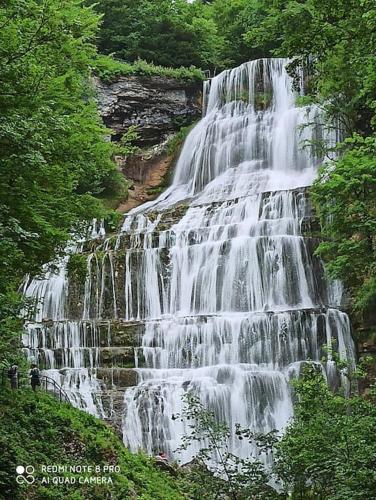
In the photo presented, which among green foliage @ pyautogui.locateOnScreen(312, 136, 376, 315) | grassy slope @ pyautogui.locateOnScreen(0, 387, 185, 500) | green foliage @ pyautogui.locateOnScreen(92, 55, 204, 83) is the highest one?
green foliage @ pyautogui.locateOnScreen(92, 55, 204, 83)

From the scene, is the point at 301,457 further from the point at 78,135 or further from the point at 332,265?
the point at 332,265

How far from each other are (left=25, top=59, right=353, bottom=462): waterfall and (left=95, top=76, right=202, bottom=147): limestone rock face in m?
6.72

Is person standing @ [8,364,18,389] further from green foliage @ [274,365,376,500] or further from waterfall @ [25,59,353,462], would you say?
green foliage @ [274,365,376,500]

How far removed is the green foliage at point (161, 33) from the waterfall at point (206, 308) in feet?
33.7

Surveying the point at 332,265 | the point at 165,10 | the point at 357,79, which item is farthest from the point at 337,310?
the point at 165,10

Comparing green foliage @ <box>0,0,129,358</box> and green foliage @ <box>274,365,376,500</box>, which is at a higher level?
green foliage @ <box>0,0,129,358</box>

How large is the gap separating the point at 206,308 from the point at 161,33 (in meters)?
20.8

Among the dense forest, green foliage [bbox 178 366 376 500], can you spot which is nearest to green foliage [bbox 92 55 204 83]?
the dense forest

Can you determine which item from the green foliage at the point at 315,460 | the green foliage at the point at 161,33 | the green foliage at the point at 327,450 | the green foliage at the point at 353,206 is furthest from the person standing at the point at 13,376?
the green foliage at the point at 161,33

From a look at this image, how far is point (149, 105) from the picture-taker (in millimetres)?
31797

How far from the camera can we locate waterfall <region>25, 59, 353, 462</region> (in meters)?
15.1

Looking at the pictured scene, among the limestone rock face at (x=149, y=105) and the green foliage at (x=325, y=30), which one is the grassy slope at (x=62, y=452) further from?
the limestone rock face at (x=149, y=105)

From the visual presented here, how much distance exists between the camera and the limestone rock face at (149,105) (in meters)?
31.0

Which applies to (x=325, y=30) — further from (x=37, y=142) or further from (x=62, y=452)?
(x=62, y=452)
